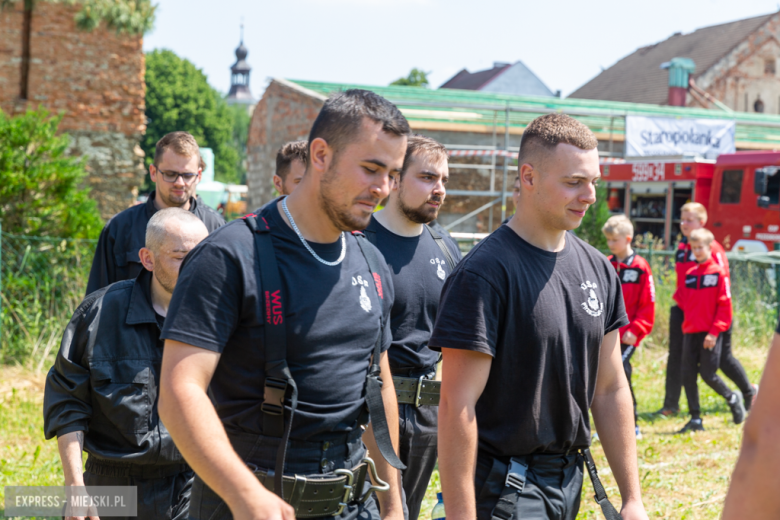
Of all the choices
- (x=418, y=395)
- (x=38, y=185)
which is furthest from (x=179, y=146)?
(x=38, y=185)

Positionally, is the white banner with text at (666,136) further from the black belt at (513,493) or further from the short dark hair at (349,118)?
the short dark hair at (349,118)

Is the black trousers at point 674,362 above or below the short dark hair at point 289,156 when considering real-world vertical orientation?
below

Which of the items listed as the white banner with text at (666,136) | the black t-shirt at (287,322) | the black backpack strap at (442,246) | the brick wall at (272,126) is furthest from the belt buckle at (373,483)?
the white banner with text at (666,136)

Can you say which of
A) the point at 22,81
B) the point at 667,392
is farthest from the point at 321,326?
the point at 22,81

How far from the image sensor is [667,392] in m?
7.59

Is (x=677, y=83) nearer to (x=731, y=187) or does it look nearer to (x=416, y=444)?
(x=731, y=187)

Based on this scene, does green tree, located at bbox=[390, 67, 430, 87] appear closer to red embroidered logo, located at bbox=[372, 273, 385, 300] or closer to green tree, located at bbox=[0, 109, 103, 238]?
green tree, located at bbox=[0, 109, 103, 238]

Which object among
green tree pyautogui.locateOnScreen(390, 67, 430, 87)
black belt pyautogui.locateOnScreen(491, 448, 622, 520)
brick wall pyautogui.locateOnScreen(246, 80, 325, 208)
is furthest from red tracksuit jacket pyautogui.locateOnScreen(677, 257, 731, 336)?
green tree pyautogui.locateOnScreen(390, 67, 430, 87)

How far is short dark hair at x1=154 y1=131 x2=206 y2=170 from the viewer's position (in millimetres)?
4578

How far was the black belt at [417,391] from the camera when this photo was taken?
11.5ft

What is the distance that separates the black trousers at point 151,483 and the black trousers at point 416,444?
1.03 m

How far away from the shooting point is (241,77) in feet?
397

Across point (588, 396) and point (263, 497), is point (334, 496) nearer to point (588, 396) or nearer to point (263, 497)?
point (263, 497)

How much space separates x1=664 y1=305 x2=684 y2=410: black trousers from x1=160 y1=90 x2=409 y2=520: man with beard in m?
5.95
